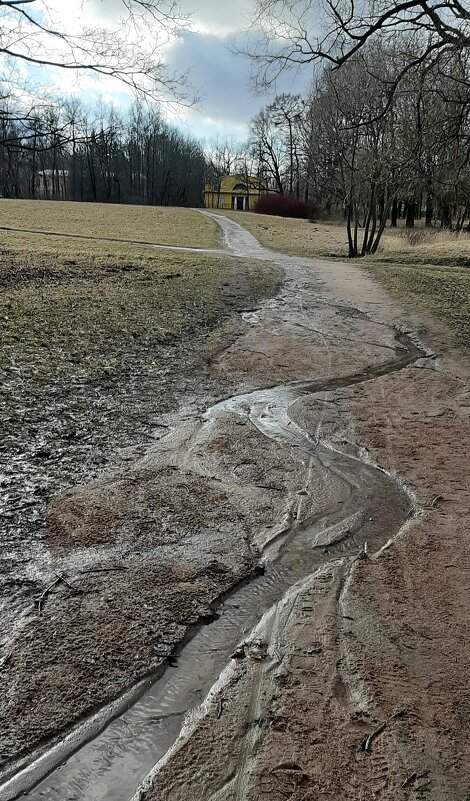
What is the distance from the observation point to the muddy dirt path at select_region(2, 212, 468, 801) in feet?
6.25

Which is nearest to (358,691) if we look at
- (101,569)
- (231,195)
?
(101,569)

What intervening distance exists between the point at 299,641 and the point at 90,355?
14.9 feet

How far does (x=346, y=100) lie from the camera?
1869 cm

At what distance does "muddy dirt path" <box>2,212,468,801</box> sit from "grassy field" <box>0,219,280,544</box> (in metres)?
0.51

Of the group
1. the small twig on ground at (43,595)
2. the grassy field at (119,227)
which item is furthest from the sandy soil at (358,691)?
the grassy field at (119,227)

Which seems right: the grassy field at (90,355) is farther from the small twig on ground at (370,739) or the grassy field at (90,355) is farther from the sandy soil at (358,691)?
the small twig on ground at (370,739)

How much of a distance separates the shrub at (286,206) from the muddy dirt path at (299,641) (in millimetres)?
56448

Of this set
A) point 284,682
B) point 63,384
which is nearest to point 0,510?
point 284,682

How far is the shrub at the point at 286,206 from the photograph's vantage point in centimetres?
6034

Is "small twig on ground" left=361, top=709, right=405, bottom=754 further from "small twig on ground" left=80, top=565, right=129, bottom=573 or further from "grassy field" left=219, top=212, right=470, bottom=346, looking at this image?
"grassy field" left=219, top=212, right=470, bottom=346

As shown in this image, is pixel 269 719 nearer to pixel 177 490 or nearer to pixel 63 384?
pixel 177 490

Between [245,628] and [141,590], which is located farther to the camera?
[141,590]

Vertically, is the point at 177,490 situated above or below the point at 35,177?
below

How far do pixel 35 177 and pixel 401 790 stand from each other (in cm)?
7864
